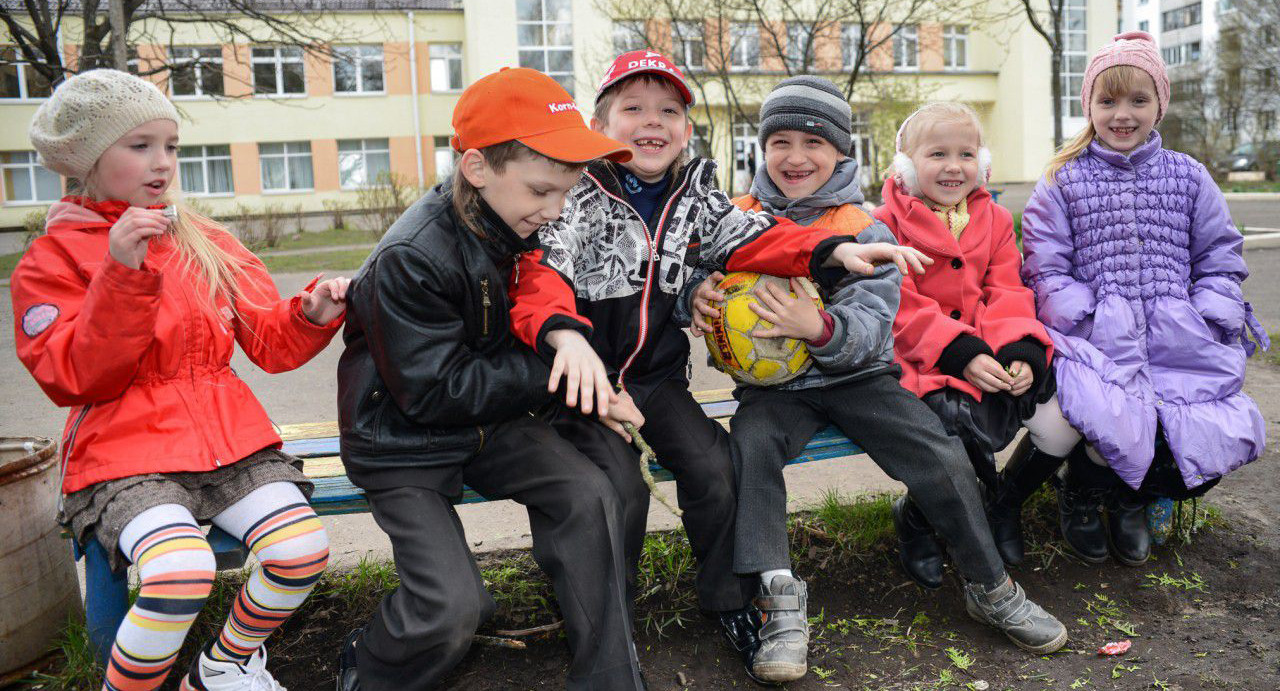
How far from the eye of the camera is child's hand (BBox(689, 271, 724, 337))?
2.96m

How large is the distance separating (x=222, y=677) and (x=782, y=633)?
1.43 metres

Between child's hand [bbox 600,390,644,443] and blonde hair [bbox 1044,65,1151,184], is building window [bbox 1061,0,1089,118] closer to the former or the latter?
blonde hair [bbox 1044,65,1151,184]

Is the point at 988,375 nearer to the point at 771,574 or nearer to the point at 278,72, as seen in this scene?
the point at 771,574

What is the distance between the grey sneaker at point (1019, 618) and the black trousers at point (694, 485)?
69 centimetres

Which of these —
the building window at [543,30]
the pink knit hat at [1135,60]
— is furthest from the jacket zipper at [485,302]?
the building window at [543,30]

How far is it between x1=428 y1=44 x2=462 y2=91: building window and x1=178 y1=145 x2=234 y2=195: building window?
747 cm

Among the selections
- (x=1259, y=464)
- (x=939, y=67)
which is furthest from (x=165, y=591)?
(x=939, y=67)

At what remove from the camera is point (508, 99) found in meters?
2.56

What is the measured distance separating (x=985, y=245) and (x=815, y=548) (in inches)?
→ 46.1

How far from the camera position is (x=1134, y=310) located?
327cm

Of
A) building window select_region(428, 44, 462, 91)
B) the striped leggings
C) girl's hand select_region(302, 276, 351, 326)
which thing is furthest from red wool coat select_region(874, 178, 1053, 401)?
building window select_region(428, 44, 462, 91)

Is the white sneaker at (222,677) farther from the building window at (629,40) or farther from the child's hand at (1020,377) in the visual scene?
the building window at (629,40)

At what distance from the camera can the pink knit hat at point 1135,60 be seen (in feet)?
11.1

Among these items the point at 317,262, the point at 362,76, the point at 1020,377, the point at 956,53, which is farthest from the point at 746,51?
the point at 1020,377
